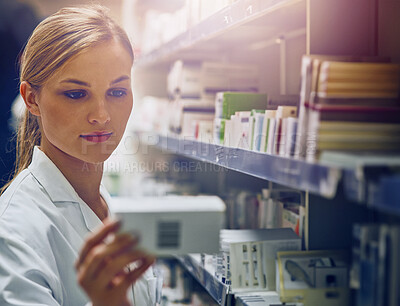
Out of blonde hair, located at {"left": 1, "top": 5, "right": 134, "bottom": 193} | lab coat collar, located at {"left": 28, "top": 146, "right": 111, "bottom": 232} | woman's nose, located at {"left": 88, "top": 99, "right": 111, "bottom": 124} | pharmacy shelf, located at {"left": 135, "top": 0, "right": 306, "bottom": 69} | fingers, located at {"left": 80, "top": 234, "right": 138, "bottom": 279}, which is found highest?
pharmacy shelf, located at {"left": 135, "top": 0, "right": 306, "bottom": 69}

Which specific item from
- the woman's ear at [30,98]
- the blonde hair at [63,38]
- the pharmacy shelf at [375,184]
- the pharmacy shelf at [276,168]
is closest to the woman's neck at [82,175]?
the woman's ear at [30,98]

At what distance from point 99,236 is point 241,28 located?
145cm

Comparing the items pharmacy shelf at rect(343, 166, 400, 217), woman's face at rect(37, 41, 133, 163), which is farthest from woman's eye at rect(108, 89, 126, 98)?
pharmacy shelf at rect(343, 166, 400, 217)

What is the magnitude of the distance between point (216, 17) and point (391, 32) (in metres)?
0.69

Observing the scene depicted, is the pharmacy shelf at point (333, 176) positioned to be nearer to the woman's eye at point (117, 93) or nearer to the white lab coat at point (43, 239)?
the woman's eye at point (117, 93)

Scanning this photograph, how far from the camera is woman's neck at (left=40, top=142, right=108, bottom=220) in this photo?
159cm

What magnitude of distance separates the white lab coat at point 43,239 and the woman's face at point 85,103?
118mm

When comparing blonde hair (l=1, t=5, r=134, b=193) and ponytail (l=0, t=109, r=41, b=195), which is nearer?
blonde hair (l=1, t=5, r=134, b=193)

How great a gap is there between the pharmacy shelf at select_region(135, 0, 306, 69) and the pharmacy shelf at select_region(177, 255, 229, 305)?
0.91 metres

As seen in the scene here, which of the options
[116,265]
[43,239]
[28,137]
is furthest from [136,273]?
[28,137]

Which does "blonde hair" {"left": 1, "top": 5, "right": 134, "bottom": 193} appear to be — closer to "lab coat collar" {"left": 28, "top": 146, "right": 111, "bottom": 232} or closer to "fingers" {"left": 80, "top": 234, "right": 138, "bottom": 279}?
"lab coat collar" {"left": 28, "top": 146, "right": 111, "bottom": 232}

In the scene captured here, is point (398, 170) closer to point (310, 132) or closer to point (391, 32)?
point (310, 132)

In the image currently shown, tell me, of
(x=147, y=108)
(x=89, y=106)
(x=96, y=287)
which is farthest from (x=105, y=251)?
(x=147, y=108)

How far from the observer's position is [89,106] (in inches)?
57.8
